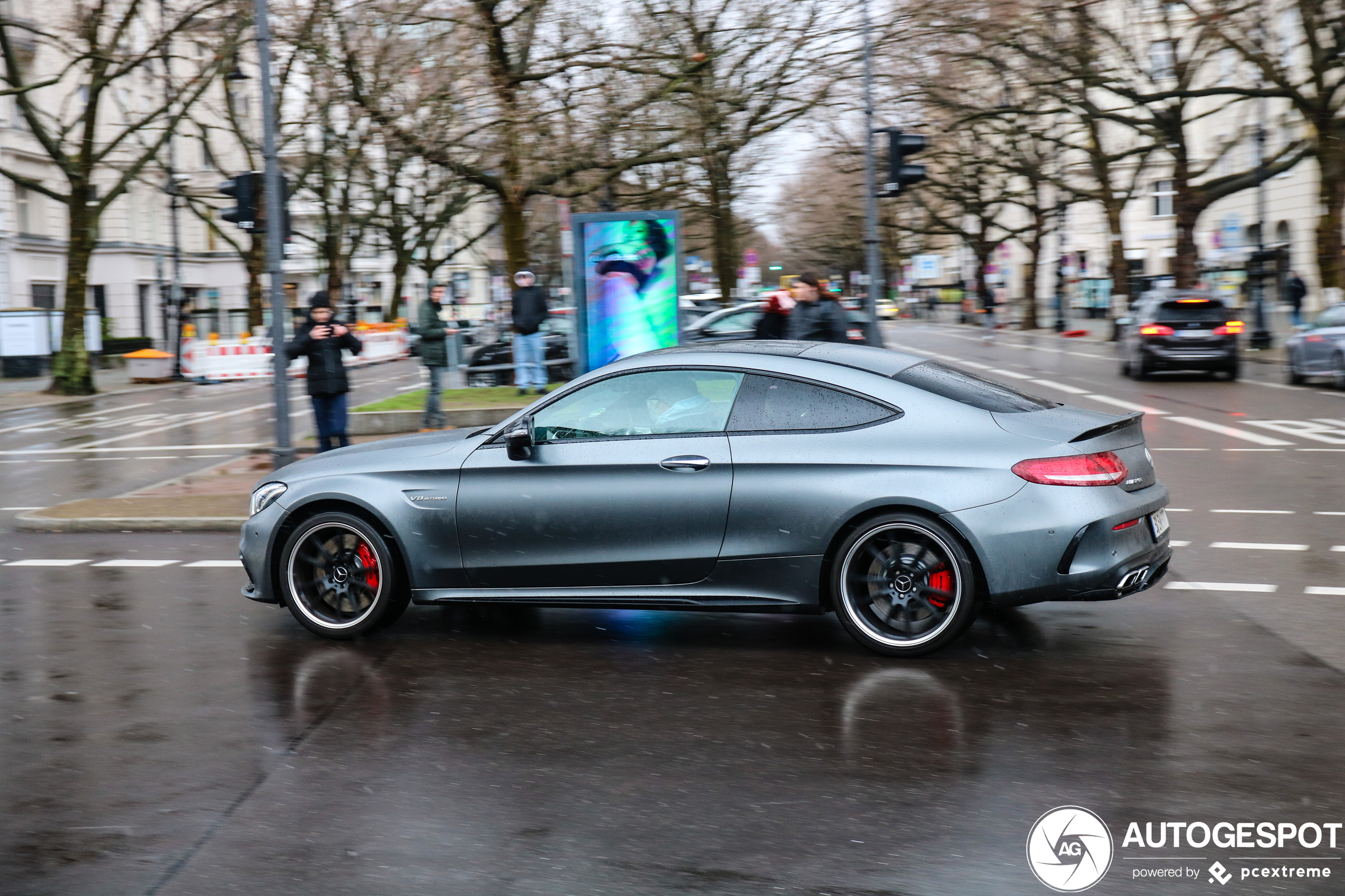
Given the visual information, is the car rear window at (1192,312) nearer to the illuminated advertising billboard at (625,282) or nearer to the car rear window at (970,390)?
the illuminated advertising billboard at (625,282)

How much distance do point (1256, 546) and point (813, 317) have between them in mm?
5025

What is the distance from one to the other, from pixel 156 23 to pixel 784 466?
170ft

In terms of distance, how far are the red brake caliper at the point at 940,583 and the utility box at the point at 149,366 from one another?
3311 centimetres

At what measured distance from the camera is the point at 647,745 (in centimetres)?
511

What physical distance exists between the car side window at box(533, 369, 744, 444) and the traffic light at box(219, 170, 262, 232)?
7.13 metres

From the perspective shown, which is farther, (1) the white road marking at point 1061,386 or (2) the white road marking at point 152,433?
(1) the white road marking at point 1061,386

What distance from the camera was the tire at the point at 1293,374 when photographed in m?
22.8

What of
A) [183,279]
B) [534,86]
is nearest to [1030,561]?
[534,86]

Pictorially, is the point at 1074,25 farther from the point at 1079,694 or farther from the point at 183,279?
the point at 183,279

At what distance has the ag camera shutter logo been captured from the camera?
383 cm

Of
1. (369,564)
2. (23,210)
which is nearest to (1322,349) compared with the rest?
(369,564)

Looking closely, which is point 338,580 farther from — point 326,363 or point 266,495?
point 326,363

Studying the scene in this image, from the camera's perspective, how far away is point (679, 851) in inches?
159

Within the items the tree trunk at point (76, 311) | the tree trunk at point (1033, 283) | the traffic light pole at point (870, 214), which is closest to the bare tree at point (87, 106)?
the tree trunk at point (76, 311)
